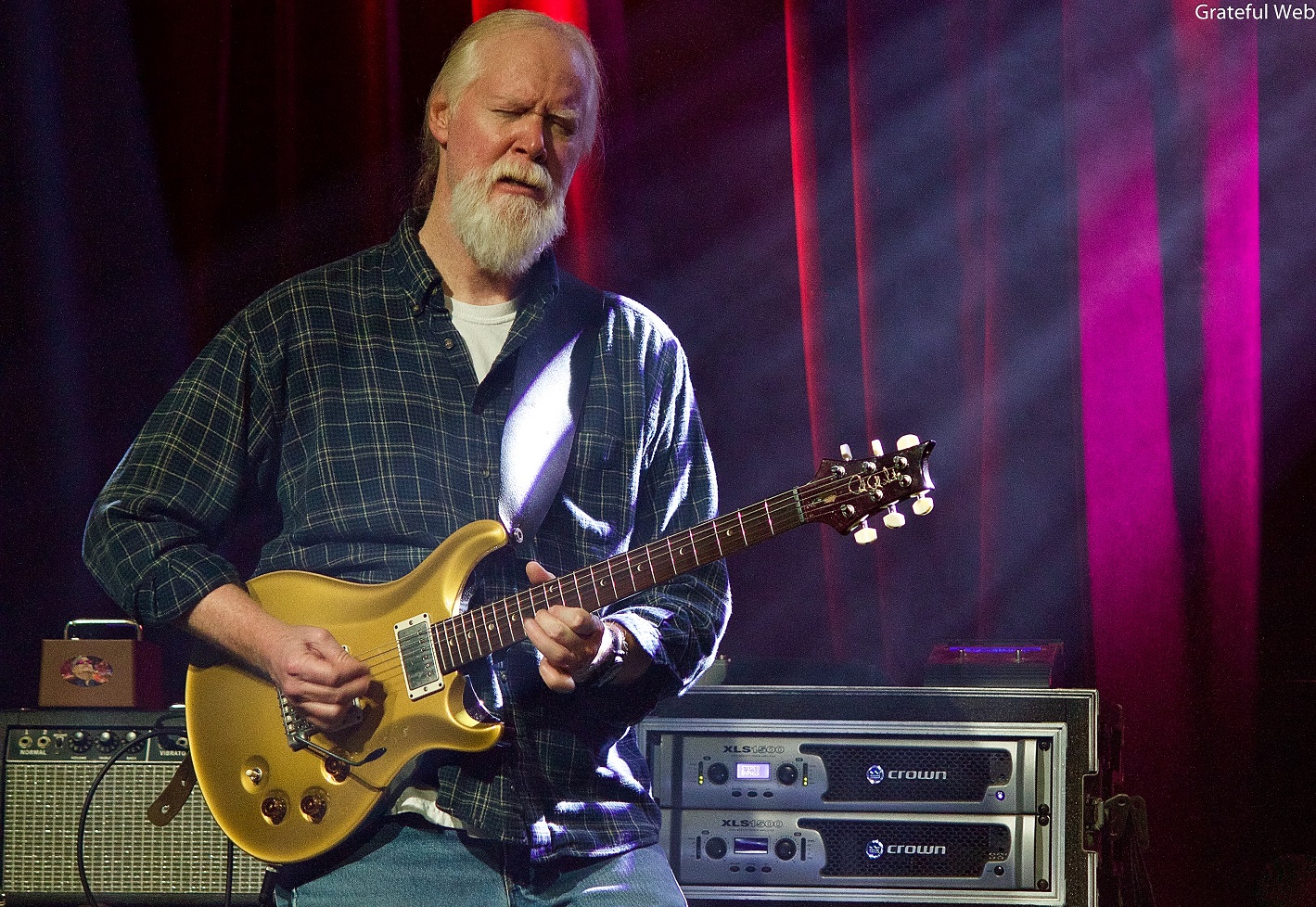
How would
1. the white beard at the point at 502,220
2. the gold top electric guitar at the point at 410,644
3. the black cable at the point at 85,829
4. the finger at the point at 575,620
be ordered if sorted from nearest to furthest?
the finger at the point at 575,620, the gold top electric guitar at the point at 410,644, the white beard at the point at 502,220, the black cable at the point at 85,829

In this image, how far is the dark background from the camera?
2740mm

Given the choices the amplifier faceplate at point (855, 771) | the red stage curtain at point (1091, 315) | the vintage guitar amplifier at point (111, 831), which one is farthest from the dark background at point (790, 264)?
the vintage guitar amplifier at point (111, 831)

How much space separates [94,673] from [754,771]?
1094 mm

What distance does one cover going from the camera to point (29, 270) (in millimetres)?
2906

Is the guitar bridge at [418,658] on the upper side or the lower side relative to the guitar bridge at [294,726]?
upper

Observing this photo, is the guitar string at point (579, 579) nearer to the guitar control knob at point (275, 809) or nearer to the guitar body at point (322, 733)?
the guitar body at point (322, 733)

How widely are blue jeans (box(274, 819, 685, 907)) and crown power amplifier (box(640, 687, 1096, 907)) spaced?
397 mm

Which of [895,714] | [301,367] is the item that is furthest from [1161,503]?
[301,367]

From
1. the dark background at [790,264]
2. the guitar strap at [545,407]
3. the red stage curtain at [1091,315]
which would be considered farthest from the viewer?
the dark background at [790,264]

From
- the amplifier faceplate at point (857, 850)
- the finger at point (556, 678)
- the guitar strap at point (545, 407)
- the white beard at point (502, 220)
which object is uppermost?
the white beard at point (502, 220)

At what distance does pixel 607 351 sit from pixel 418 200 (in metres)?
0.52

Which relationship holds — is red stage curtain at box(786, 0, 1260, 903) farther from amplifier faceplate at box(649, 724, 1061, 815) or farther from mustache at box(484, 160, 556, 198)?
mustache at box(484, 160, 556, 198)

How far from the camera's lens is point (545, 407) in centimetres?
188

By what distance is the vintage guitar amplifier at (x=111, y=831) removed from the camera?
2180 mm
